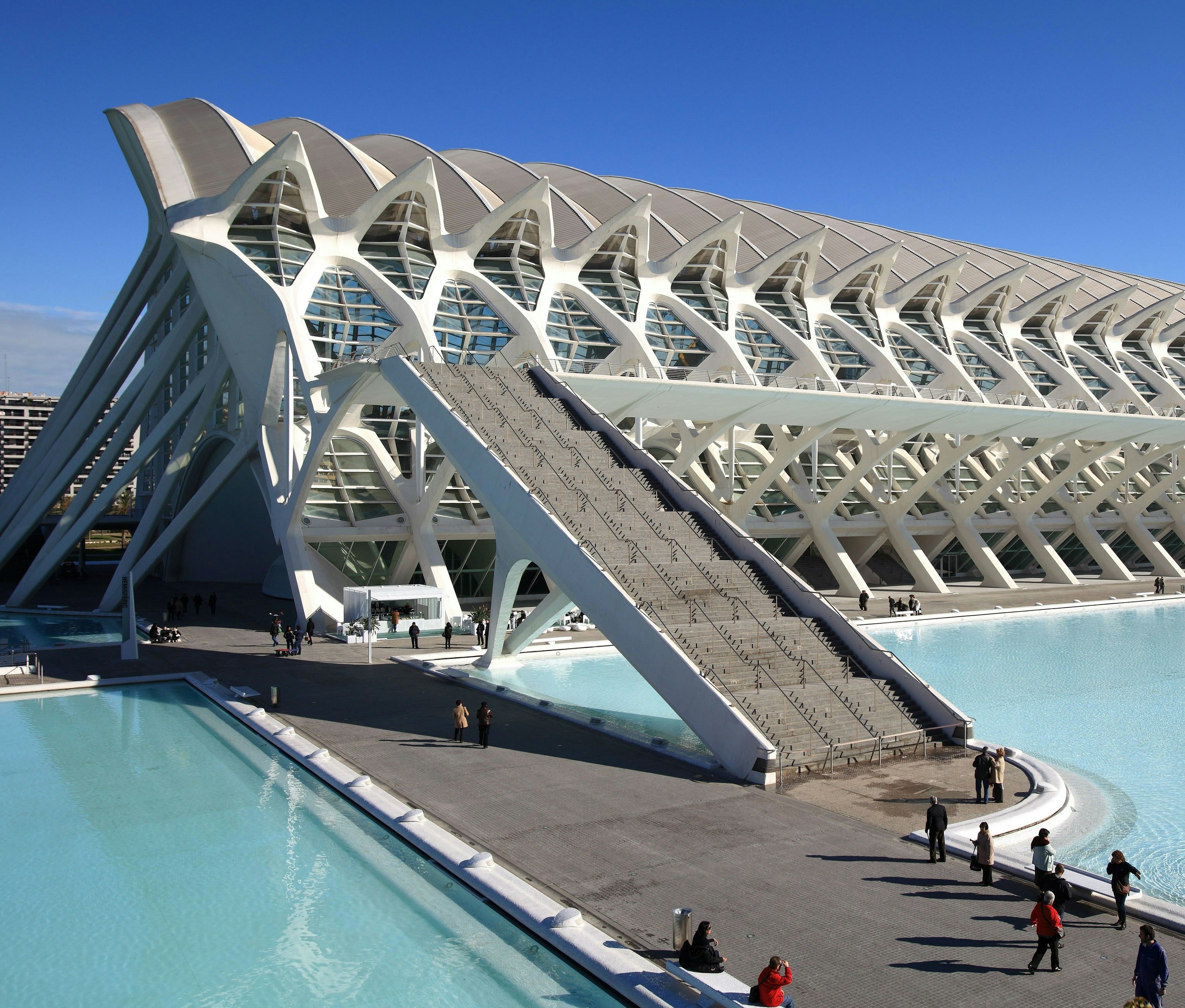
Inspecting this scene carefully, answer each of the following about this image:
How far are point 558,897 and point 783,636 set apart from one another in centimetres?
792

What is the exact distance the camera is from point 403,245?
34.7m

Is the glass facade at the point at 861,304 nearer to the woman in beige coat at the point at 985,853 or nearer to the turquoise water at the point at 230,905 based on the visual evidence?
the turquoise water at the point at 230,905

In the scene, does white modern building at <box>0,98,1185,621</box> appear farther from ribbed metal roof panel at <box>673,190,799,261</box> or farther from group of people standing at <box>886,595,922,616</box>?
group of people standing at <box>886,595,922,616</box>

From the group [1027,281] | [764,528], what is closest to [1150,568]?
[1027,281]

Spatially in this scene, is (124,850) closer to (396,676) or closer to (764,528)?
(396,676)

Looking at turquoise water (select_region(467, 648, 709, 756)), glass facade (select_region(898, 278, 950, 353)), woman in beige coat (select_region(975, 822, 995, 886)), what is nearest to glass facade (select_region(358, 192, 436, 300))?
turquoise water (select_region(467, 648, 709, 756))

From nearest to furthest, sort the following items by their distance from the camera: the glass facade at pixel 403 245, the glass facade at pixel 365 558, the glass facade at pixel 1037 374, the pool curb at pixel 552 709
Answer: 1. the pool curb at pixel 552 709
2. the glass facade at pixel 365 558
3. the glass facade at pixel 403 245
4. the glass facade at pixel 1037 374

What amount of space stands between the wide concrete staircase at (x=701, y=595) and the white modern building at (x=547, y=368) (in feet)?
16.5

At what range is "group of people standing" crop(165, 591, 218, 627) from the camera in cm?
2909

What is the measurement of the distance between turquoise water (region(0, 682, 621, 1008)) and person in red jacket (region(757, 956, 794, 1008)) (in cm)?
124

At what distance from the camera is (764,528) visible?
124 ft

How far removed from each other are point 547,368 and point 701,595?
541 inches

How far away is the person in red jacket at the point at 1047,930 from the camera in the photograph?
7391 millimetres

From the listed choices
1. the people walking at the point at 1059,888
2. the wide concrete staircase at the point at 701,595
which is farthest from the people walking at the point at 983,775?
the people walking at the point at 1059,888
